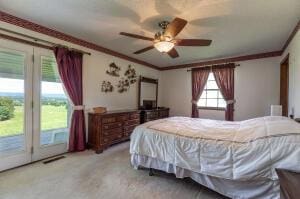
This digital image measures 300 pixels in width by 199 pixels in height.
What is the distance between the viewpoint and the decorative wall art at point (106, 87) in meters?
4.33

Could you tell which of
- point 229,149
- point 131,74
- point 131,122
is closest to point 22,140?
point 131,122

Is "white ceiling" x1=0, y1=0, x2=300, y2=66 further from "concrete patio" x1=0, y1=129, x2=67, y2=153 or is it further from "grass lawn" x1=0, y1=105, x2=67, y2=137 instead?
"concrete patio" x1=0, y1=129, x2=67, y2=153

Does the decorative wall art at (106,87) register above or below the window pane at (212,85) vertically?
below

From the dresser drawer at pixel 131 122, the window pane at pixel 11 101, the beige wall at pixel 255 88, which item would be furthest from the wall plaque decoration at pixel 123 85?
the beige wall at pixel 255 88

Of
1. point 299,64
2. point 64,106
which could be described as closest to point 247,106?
point 299,64

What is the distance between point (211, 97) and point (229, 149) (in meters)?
3.68

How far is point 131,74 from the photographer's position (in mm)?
5203

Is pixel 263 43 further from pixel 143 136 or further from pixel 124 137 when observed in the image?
pixel 124 137

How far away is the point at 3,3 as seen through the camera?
7.68 feet

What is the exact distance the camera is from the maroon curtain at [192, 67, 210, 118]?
5.38 metres

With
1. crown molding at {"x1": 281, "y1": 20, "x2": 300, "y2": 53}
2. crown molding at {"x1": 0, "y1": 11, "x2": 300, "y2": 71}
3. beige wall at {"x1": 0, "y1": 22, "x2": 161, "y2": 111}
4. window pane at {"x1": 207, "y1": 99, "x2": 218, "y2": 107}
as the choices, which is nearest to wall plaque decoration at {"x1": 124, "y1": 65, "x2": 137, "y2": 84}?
beige wall at {"x1": 0, "y1": 22, "x2": 161, "y2": 111}

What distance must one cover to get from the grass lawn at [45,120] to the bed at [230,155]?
2048mm

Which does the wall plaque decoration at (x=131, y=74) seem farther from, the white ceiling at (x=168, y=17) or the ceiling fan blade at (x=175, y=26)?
the ceiling fan blade at (x=175, y=26)

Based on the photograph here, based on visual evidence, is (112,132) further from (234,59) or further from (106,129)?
(234,59)
